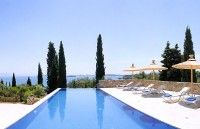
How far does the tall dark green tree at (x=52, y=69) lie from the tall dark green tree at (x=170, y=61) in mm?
10192

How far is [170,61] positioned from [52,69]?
37.3ft

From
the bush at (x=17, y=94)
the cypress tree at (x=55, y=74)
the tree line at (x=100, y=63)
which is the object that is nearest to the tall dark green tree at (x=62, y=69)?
the tree line at (x=100, y=63)

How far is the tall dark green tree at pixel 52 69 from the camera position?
35.8 meters

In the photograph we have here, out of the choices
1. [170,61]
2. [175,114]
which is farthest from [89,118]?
[170,61]

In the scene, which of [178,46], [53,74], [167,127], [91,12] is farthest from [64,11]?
[167,127]

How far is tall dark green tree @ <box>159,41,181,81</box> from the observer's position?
3616 cm

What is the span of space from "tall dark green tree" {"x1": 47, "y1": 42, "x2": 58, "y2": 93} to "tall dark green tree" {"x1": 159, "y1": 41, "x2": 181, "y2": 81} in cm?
1019

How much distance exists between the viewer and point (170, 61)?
36.8 meters

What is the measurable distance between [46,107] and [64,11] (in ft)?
45.2

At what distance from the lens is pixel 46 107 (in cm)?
1795

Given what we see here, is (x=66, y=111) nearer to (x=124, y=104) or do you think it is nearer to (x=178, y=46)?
(x=124, y=104)

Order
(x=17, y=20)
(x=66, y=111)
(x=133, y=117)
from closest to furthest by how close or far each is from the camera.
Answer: (x=133, y=117)
(x=66, y=111)
(x=17, y=20)

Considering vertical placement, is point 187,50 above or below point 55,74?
above

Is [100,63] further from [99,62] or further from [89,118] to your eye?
[89,118]
